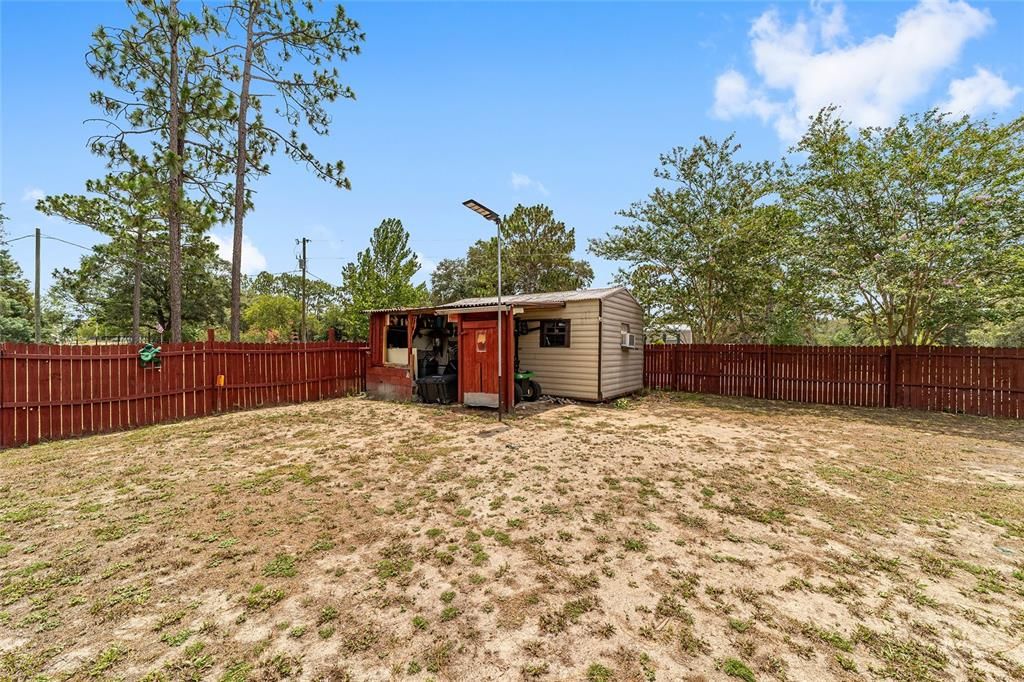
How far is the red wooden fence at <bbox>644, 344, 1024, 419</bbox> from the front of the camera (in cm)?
813

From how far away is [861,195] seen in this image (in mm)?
9148

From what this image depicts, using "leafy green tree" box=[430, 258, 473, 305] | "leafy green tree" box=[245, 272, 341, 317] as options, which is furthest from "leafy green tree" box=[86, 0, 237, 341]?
"leafy green tree" box=[245, 272, 341, 317]

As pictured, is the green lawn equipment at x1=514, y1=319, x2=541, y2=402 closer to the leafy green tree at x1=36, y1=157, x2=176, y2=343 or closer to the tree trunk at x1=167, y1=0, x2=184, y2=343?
the tree trunk at x1=167, y1=0, x2=184, y2=343

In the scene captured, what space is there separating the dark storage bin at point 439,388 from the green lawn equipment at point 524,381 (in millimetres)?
1475

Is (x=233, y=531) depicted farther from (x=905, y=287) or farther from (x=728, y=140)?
(x=728, y=140)

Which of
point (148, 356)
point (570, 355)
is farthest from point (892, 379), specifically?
point (148, 356)

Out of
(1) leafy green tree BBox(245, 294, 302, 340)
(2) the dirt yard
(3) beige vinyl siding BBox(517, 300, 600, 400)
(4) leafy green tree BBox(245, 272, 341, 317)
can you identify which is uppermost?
(4) leafy green tree BBox(245, 272, 341, 317)

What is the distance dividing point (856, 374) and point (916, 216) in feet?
12.1

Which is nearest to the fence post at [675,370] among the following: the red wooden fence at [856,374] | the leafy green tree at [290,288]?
the red wooden fence at [856,374]

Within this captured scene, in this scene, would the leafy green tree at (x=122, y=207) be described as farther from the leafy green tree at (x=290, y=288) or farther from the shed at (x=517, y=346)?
the leafy green tree at (x=290, y=288)

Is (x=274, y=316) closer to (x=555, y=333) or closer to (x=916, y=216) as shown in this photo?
(x=555, y=333)

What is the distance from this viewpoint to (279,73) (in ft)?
36.0

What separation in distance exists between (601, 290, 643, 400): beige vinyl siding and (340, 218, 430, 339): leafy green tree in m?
13.9

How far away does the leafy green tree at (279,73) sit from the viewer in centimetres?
1043
